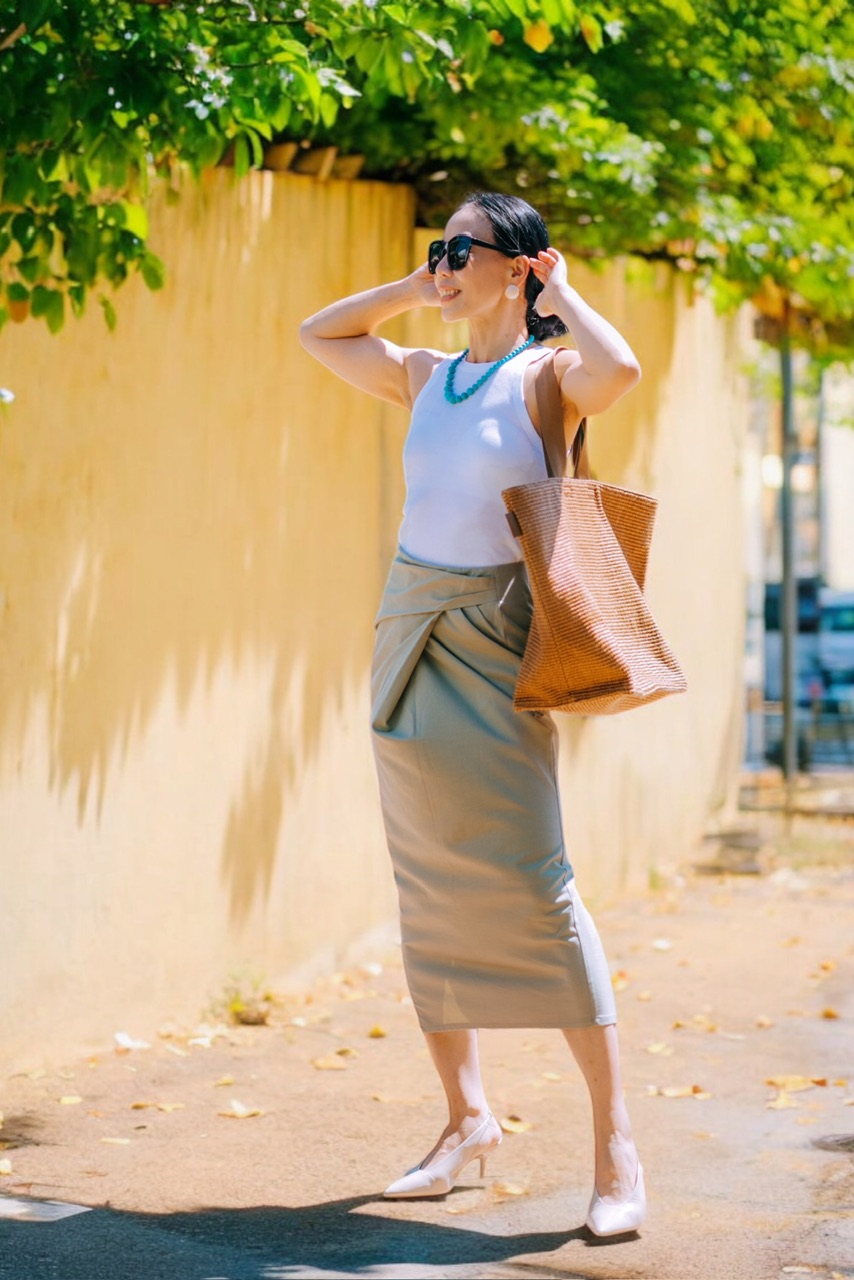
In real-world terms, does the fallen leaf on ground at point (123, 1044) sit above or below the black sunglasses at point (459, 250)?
below

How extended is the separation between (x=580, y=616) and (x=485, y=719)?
358mm

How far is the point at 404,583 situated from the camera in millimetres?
3658

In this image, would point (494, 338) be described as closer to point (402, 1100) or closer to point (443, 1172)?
point (443, 1172)

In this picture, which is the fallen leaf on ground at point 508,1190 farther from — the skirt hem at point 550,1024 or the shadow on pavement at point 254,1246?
the skirt hem at point 550,1024

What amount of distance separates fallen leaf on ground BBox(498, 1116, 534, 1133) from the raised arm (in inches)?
70.9

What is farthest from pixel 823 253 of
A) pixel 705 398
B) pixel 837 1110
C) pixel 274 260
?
pixel 837 1110

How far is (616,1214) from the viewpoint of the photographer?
346 centimetres

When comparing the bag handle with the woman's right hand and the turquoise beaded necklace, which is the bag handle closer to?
the turquoise beaded necklace

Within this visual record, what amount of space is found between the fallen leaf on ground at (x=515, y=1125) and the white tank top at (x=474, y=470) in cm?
157

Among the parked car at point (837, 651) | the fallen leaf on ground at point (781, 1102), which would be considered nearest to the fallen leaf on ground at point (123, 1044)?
the fallen leaf on ground at point (781, 1102)

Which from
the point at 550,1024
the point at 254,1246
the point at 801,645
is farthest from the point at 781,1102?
the point at 801,645

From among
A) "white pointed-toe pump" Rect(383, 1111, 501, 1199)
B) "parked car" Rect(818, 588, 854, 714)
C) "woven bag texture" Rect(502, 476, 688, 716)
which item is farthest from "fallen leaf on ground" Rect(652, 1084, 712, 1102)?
"parked car" Rect(818, 588, 854, 714)

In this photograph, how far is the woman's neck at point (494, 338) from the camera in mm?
3699

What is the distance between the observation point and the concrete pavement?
11.2 ft
